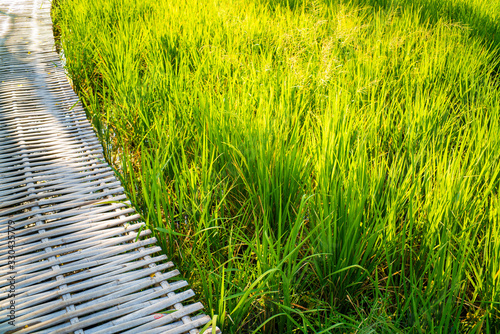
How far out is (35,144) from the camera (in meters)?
2.06

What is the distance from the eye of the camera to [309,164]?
162cm

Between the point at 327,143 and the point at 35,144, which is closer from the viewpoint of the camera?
the point at 327,143

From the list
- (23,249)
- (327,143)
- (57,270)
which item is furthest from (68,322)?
(327,143)

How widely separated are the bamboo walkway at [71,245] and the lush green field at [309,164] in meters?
0.12

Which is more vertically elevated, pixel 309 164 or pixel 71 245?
pixel 309 164

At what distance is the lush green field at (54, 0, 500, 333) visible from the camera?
3.96 feet

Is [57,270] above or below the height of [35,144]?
below

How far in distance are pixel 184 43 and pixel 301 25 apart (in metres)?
0.95

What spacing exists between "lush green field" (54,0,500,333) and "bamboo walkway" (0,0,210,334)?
12cm

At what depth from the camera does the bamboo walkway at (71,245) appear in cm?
118

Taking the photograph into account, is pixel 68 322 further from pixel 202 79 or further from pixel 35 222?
pixel 202 79

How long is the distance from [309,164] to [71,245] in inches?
37.3

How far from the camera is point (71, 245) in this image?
56.9 inches

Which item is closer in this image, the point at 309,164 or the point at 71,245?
the point at 71,245
